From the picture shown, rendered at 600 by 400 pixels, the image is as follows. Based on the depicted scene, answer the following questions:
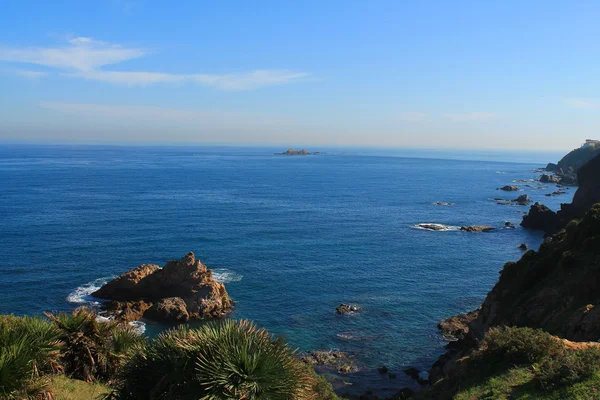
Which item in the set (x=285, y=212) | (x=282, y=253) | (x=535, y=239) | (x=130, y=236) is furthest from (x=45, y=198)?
(x=535, y=239)

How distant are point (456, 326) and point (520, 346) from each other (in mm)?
24056

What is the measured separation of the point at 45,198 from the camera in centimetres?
10062

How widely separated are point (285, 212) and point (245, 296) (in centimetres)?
4573

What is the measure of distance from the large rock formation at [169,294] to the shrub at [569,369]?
109 ft

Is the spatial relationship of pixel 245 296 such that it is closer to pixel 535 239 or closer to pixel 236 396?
pixel 236 396

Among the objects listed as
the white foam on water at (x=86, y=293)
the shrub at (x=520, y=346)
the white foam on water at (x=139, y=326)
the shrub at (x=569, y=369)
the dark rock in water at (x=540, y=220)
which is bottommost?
the white foam on water at (x=139, y=326)

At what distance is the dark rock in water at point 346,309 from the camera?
46.0 metres

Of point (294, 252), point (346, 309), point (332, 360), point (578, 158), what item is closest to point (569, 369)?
point (332, 360)

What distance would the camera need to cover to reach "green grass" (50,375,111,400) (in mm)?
16913

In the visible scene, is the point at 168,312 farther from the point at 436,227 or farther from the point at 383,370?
the point at 436,227

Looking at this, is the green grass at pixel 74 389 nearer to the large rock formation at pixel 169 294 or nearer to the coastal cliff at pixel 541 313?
the coastal cliff at pixel 541 313

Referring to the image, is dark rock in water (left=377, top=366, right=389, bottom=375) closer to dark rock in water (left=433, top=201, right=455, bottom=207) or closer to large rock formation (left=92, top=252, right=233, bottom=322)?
large rock formation (left=92, top=252, right=233, bottom=322)

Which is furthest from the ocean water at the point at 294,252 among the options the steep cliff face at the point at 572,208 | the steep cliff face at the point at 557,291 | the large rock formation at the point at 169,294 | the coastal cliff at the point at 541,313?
the steep cliff face at the point at 557,291

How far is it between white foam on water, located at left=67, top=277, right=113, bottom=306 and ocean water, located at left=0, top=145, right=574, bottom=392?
0.18 metres
